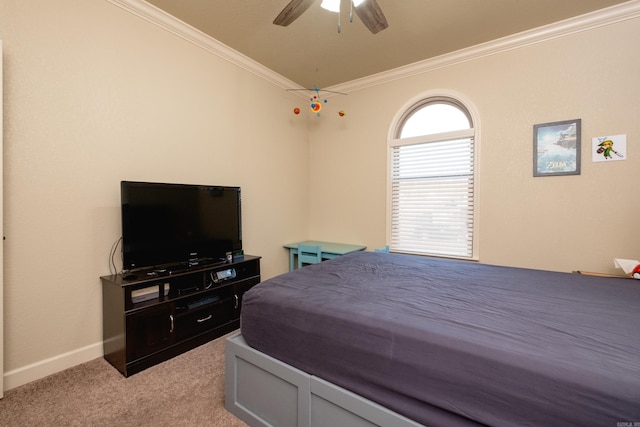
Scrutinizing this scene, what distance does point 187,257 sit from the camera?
250cm

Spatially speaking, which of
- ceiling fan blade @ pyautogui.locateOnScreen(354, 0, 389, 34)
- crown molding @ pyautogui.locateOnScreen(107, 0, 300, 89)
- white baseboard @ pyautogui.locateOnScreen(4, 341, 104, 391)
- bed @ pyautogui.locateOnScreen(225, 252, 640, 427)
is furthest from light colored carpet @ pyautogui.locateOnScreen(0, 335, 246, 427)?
crown molding @ pyautogui.locateOnScreen(107, 0, 300, 89)

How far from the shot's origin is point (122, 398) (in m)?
1.74

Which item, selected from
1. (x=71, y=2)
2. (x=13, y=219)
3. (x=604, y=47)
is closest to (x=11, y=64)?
(x=71, y=2)

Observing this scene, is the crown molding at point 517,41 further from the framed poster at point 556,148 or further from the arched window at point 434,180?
the framed poster at point 556,148

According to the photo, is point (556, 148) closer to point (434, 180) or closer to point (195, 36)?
point (434, 180)

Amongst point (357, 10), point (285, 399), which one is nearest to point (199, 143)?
point (357, 10)

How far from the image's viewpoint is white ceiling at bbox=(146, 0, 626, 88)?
238cm

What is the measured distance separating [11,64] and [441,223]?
12.9 feet

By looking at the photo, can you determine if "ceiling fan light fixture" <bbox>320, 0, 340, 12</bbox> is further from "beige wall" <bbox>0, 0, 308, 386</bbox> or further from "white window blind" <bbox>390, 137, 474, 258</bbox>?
"white window blind" <bbox>390, 137, 474, 258</bbox>

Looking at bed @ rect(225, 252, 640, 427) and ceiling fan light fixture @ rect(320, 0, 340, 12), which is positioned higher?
ceiling fan light fixture @ rect(320, 0, 340, 12)

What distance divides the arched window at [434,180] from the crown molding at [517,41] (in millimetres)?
398

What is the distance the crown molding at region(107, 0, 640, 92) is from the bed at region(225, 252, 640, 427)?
7.62ft

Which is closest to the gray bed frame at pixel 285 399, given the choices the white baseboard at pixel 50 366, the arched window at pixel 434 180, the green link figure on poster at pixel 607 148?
the white baseboard at pixel 50 366

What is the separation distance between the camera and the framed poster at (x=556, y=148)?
259 centimetres
